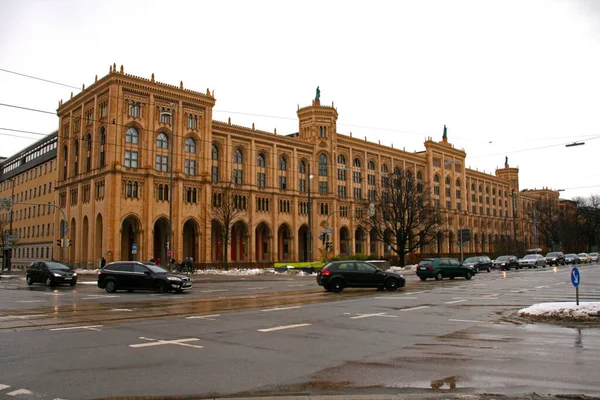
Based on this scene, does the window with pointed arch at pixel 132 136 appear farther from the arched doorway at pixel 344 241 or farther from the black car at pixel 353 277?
the black car at pixel 353 277

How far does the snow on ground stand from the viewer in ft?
43.3

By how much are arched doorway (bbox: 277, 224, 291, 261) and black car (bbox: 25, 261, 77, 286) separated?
4528 centimetres

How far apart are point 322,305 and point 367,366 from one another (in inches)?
380

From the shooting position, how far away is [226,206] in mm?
57094

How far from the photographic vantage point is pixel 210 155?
6253 centimetres

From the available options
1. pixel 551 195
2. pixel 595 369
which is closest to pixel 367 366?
pixel 595 369

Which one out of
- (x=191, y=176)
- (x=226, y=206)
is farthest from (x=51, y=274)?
(x=191, y=176)

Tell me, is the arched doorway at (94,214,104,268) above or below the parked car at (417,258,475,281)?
above

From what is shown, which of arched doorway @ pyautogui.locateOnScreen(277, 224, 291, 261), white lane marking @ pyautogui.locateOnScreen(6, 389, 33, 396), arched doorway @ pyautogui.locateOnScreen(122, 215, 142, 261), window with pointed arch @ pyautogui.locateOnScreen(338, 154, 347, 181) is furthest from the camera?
window with pointed arch @ pyautogui.locateOnScreen(338, 154, 347, 181)

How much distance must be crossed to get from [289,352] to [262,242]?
6474 cm

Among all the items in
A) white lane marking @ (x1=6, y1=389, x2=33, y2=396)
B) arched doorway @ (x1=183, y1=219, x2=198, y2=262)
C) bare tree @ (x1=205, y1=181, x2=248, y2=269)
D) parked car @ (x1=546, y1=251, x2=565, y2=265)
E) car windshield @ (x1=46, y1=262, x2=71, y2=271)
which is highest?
bare tree @ (x1=205, y1=181, x2=248, y2=269)

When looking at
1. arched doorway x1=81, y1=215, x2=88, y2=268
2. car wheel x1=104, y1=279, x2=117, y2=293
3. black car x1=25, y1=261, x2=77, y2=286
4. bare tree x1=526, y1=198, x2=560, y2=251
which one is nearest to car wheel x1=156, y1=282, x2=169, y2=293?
car wheel x1=104, y1=279, x2=117, y2=293

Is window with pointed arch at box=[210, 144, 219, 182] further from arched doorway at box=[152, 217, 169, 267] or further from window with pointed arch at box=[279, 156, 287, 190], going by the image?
window with pointed arch at box=[279, 156, 287, 190]

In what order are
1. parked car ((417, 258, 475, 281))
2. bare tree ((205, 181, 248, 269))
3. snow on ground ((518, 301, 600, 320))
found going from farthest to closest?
bare tree ((205, 181, 248, 269)) → parked car ((417, 258, 475, 281)) → snow on ground ((518, 301, 600, 320))
